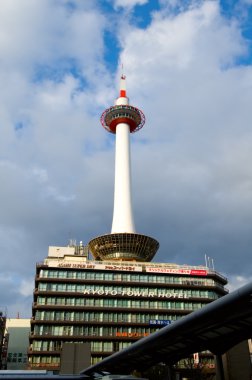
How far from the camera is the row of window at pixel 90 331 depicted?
76.6 m

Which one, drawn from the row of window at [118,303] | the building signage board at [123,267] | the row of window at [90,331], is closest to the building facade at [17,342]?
the row of window at [90,331]

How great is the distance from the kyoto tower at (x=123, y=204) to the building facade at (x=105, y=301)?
7.21m

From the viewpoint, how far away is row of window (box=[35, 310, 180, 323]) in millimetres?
77938

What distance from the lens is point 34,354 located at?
74625 millimetres

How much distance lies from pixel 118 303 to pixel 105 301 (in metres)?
2.67

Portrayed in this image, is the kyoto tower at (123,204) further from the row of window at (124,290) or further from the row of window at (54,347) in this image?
the row of window at (54,347)

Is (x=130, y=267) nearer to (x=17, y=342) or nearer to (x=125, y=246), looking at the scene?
(x=125, y=246)

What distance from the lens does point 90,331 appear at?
7794 cm

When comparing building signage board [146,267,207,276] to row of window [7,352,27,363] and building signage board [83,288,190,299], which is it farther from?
row of window [7,352,27,363]

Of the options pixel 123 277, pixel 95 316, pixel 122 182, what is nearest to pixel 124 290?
pixel 123 277

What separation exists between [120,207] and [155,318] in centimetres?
3117

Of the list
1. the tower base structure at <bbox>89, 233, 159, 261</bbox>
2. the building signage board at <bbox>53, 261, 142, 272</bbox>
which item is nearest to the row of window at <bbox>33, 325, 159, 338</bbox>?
the building signage board at <bbox>53, 261, 142, 272</bbox>

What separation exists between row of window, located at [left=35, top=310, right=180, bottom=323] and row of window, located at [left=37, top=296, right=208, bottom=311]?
1563 millimetres

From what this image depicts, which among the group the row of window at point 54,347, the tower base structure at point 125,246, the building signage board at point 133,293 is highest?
the tower base structure at point 125,246
